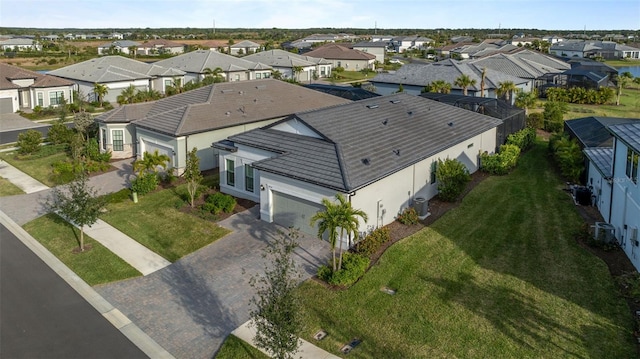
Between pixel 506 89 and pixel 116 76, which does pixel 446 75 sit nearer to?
pixel 506 89

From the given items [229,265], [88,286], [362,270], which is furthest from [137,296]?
[362,270]

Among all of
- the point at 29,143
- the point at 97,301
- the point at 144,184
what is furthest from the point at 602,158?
the point at 29,143

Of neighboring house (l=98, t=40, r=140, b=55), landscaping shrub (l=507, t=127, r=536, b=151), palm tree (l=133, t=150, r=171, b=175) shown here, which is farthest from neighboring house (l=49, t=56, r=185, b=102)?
neighboring house (l=98, t=40, r=140, b=55)

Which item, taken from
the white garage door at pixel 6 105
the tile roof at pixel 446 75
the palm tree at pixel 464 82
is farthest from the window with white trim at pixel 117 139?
the tile roof at pixel 446 75

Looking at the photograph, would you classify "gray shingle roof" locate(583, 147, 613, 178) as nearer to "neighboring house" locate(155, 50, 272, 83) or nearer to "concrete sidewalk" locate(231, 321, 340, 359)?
"concrete sidewalk" locate(231, 321, 340, 359)

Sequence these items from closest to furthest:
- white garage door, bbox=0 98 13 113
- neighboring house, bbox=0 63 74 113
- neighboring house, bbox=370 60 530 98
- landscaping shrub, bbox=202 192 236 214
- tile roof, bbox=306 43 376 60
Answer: landscaping shrub, bbox=202 192 236 214
white garage door, bbox=0 98 13 113
neighboring house, bbox=0 63 74 113
neighboring house, bbox=370 60 530 98
tile roof, bbox=306 43 376 60
